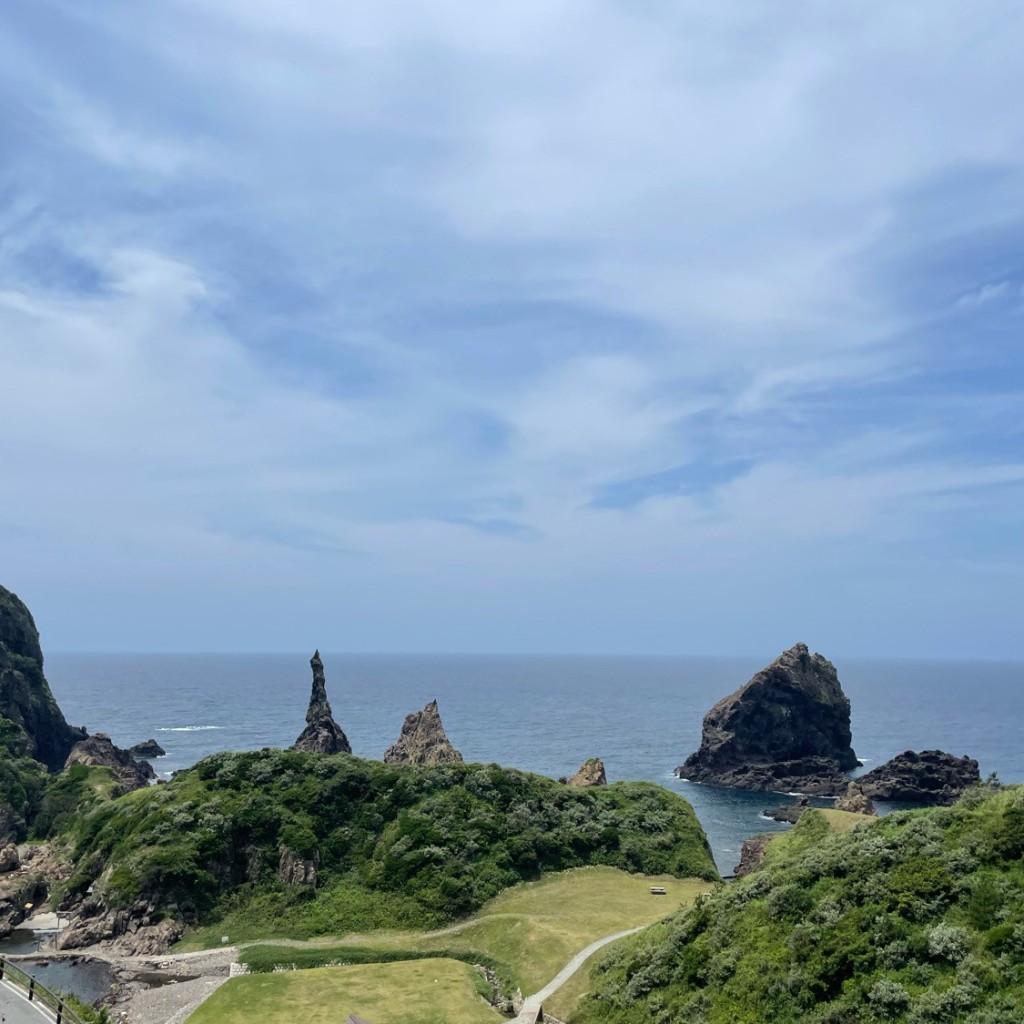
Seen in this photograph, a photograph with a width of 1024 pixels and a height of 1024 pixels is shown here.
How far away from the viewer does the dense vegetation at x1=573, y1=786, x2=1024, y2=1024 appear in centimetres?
3234

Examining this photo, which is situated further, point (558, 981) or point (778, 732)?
point (778, 732)

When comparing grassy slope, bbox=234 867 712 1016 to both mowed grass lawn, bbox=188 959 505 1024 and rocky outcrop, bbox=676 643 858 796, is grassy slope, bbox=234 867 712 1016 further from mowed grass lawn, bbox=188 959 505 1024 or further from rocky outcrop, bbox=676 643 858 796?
rocky outcrop, bbox=676 643 858 796

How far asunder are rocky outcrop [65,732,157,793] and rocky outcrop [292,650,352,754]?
26.1 meters

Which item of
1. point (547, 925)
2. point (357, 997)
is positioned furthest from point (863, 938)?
point (357, 997)

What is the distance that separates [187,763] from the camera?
160 m

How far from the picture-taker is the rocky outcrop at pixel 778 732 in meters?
157

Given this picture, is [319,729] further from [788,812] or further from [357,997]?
[357,997]

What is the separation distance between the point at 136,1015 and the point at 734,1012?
38014mm

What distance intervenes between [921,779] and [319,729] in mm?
105716

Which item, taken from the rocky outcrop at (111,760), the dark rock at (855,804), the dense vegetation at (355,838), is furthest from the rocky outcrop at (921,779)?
the rocky outcrop at (111,760)

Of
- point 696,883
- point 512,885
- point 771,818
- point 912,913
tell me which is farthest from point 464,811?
point 771,818

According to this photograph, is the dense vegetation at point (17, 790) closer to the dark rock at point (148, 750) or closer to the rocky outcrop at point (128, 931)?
the rocky outcrop at point (128, 931)

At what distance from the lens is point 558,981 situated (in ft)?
170

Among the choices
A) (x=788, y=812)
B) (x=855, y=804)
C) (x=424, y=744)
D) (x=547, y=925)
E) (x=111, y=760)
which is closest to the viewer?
(x=547, y=925)
